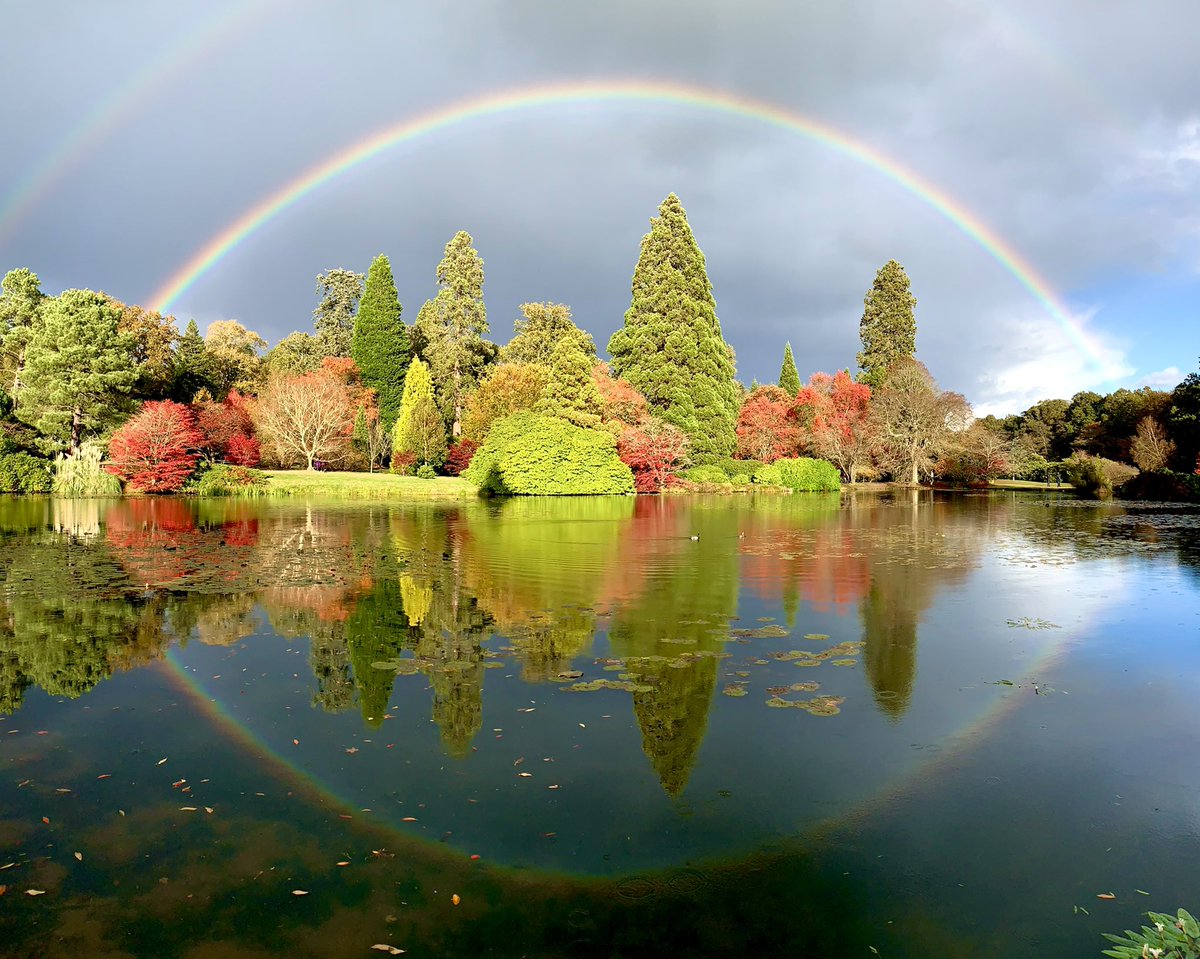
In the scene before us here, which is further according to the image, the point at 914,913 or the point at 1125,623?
the point at 1125,623

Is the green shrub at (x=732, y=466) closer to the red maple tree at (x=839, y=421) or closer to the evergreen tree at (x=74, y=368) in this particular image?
the red maple tree at (x=839, y=421)

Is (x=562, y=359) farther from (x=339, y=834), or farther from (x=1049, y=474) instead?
(x=1049, y=474)

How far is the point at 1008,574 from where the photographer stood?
47.2 feet

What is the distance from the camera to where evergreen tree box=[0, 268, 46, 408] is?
43625mm

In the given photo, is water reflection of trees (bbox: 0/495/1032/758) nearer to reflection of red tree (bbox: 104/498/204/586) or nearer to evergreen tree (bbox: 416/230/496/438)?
reflection of red tree (bbox: 104/498/204/586)

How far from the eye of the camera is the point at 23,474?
3709 cm

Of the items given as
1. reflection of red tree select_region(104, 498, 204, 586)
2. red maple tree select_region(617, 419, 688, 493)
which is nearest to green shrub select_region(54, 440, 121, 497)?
reflection of red tree select_region(104, 498, 204, 586)

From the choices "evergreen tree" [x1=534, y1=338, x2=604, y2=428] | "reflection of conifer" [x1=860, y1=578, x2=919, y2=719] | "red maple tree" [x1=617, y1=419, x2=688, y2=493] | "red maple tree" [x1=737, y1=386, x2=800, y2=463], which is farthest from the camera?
"red maple tree" [x1=737, y1=386, x2=800, y2=463]

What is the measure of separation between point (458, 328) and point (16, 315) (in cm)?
2645

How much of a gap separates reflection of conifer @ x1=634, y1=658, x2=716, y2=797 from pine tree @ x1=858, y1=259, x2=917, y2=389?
202 ft

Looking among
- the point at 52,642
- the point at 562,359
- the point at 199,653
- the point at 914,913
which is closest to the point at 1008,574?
the point at 914,913

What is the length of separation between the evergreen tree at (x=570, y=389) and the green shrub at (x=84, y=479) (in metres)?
21.5

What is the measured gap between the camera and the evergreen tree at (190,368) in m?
47.3

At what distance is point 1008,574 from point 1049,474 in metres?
57.1
